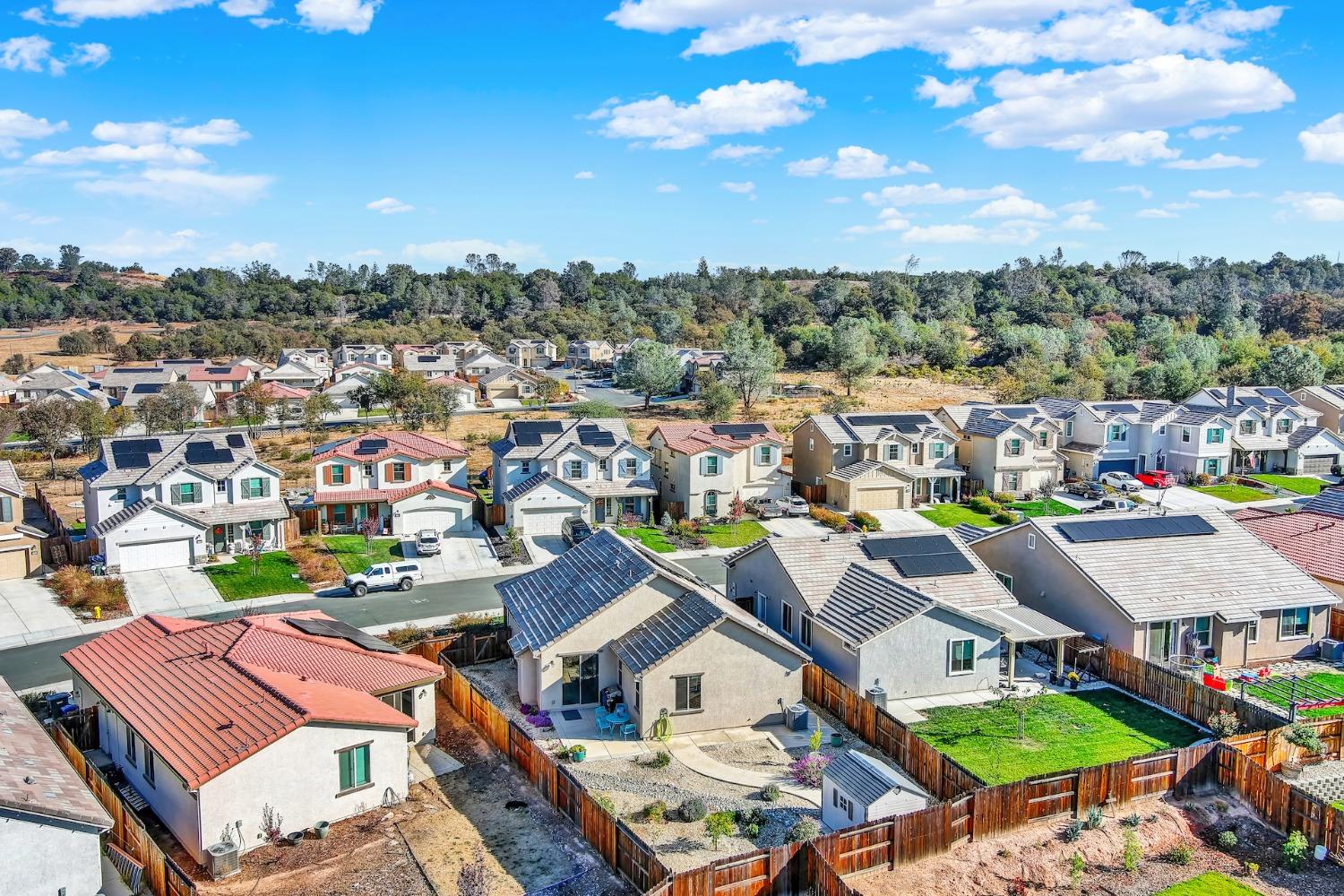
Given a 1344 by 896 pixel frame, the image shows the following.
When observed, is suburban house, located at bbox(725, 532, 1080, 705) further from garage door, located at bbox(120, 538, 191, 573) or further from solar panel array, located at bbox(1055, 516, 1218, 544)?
garage door, located at bbox(120, 538, 191, 573)

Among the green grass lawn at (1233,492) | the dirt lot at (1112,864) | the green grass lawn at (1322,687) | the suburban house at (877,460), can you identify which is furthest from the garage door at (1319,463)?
the dirt lot at (1112,864)

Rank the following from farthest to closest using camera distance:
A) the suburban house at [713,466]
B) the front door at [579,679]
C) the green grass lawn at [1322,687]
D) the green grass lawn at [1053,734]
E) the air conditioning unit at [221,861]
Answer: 1. the suburban house at [713,466]
2. the front door at [579,679]
3. the green grass lawn at [1322,687]
4. the green grass lawn at [1053,734]
5. the air conditioning unit at [221,861]

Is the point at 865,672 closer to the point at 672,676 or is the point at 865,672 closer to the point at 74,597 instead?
the point at 672,676

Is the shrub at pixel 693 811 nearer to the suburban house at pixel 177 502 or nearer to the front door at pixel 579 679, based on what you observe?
the front door at pixel 579 679

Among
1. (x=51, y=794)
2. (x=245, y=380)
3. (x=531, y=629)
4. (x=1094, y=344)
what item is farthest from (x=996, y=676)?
(x=1094, y=344)

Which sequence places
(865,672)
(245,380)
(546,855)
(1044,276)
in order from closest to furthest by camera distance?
(546,855) < (865,672) < (245,380) < (1044,276)

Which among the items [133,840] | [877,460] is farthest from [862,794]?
[877,460]
